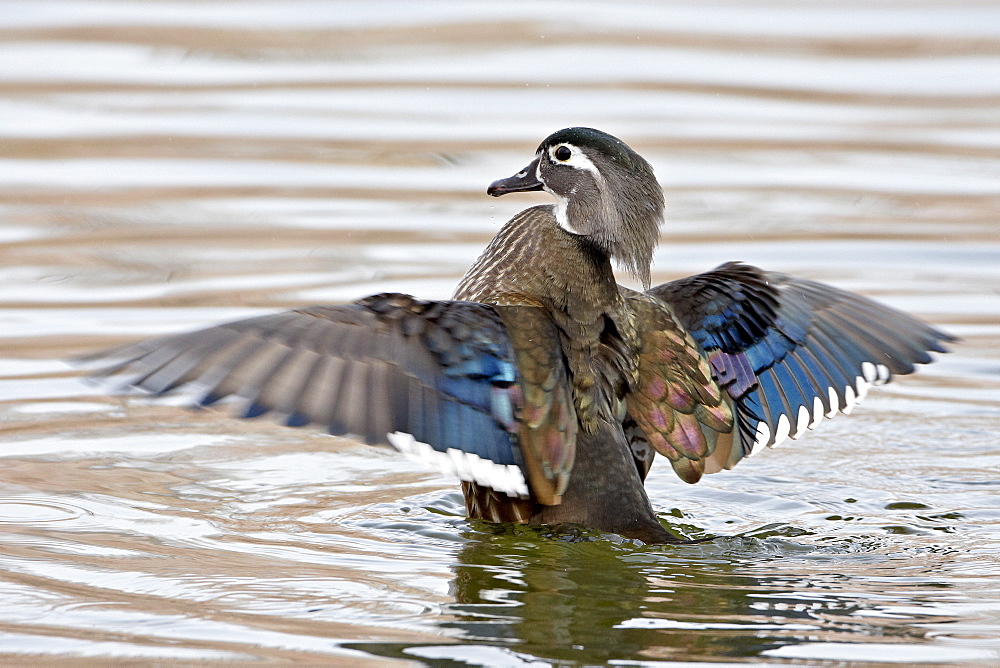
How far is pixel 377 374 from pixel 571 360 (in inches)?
32.0

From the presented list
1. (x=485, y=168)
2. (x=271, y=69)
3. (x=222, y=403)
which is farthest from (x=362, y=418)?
(x=271, y=69)

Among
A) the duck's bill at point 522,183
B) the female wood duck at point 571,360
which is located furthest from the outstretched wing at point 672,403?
the duck's bill at point 522,183

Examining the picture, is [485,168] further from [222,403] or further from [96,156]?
[222,403]

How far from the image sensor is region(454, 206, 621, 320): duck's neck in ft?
18.6

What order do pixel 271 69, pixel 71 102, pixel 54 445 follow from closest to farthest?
1. pixel 54 445
2. pixel 71 102
3. pixel 271 69

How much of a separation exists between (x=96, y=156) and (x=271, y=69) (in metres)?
2.70

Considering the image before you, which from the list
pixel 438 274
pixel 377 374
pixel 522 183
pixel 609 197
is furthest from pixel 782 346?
pixel 438 274

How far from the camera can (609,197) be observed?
572 cm

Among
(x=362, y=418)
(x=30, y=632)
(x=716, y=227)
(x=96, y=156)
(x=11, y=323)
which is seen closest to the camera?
(x=30, y=632)

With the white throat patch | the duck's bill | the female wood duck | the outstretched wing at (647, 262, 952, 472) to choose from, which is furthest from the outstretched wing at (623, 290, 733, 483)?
the duck's bill

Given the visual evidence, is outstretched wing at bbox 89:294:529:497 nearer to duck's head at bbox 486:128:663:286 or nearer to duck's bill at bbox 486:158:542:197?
duck's head at bbox 486:128:663:286

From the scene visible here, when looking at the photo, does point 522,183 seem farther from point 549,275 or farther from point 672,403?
point 672,403

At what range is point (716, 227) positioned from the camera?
Result: 34.4 ft

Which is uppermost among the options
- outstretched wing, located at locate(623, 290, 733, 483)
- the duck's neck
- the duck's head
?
the duck's head
